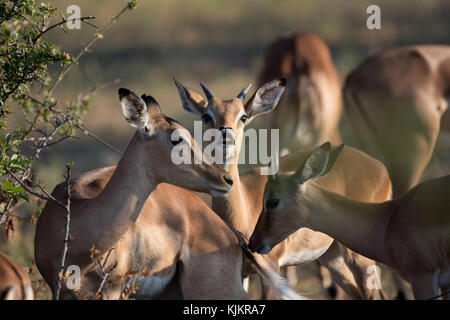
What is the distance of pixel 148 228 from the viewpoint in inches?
180

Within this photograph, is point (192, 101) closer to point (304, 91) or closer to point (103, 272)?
point (103, 272)

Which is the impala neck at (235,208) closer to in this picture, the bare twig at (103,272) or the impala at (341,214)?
the impala at (341,214)

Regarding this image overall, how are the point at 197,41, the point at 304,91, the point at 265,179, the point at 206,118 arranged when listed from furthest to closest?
the point at 197,41 → the point at 304,91 → the point at 265,179 → the point at 206,118

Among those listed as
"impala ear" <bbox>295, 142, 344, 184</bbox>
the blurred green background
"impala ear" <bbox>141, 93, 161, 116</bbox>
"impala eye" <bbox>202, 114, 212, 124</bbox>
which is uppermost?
the blurred green background

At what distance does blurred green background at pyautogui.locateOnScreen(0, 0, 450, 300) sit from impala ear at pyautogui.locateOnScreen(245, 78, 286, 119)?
15.3 ft

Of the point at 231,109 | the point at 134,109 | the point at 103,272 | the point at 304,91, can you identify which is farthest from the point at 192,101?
the point at 304,91

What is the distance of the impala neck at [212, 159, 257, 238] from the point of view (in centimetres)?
505

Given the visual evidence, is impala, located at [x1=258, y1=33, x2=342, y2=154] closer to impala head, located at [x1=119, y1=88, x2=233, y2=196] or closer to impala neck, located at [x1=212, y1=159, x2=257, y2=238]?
impala neck, located at [x1=212, y1=159, x2=257, y2=238]

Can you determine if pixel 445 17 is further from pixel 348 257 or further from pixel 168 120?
pixel 168 120

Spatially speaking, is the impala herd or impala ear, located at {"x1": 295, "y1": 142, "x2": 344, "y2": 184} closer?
the impala herd

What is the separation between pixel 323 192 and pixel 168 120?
94 cm

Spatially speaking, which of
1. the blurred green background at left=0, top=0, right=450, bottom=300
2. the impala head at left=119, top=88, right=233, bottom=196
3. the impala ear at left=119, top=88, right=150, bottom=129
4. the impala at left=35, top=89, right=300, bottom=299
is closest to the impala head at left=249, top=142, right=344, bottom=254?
the impala at left=35, top=89, right=300, bottom=299

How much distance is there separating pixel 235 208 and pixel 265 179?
493 mm

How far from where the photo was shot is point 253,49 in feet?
49.0
